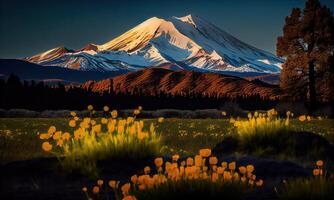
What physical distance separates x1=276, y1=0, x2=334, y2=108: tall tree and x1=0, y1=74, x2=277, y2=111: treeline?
26189 millimetres

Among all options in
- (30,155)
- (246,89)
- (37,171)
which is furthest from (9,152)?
(246,89)

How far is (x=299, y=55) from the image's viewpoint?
39.6m

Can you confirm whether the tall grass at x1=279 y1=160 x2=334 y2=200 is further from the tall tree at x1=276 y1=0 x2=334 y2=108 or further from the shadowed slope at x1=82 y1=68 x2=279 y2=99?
the shadowed slope at x1=82 y1=68 x2=279 y2=99

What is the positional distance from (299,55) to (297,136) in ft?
97.5

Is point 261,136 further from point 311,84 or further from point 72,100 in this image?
point 72,100

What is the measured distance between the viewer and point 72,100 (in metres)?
69.7

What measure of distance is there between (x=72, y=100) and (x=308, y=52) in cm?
3944

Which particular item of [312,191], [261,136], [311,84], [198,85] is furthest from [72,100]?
[198,85]

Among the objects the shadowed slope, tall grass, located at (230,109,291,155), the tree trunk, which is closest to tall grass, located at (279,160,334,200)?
tall grass, located at (230,109,291,155)

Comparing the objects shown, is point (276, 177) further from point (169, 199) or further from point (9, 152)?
point (9, 152)

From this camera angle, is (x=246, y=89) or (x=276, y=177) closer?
(x=276, y=177)

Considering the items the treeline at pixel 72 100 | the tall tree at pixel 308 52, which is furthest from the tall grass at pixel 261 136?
the treeline at pixel 72 100

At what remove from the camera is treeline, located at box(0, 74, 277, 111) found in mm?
62062

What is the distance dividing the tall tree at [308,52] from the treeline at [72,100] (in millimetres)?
26189
